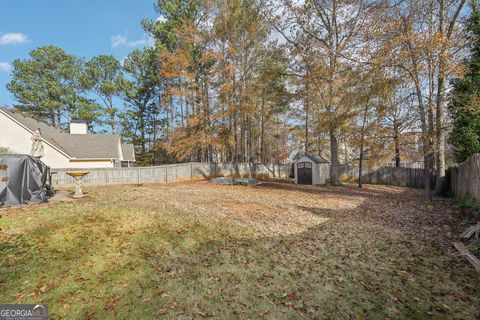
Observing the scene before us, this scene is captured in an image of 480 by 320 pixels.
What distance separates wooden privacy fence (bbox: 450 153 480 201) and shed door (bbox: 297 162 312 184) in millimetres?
7972

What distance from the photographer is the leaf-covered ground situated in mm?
3141

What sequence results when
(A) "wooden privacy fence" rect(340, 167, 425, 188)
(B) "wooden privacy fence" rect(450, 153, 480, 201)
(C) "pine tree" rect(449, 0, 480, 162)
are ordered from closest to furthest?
1. (B) "wooden privacy fence" rect(450, 153, 480, 201)
2. (C) "pine tree" rect(449, 0, 480, 162)
3. (A) "wooden privacy fence" rect(340, 167, 425, 188)

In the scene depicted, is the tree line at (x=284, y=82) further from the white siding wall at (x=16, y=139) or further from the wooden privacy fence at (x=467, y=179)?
the white siding wall at (x=16, y=139)

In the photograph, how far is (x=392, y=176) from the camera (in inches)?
793

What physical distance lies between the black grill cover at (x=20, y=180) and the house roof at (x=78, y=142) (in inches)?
504

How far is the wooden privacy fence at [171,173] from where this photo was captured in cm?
1598

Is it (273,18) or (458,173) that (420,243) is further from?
(273,18)

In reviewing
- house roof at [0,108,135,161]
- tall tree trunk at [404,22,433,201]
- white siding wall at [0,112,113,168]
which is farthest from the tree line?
white siding wall at [0,112,113,168]

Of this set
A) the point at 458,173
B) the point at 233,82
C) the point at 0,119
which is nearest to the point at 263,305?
the point at 458,173

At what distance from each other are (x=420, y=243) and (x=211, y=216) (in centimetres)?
530

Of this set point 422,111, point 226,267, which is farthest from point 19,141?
point 422,111

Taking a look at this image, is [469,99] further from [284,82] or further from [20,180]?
[20,180]

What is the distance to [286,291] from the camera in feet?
11.5

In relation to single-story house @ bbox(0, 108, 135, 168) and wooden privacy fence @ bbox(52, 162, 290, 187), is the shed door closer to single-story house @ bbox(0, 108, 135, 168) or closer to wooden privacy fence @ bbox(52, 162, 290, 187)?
wooden privacy fence @ bbox(52, 162, 290, 187)
